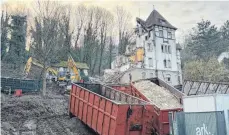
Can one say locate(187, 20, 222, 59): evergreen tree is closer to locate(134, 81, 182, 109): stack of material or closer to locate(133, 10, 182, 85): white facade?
locate(133, 10, 182, 85): white facade

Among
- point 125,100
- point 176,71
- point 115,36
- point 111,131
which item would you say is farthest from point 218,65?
point 111,131

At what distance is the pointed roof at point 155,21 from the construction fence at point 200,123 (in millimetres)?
30286

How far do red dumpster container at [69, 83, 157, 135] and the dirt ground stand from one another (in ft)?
2.56

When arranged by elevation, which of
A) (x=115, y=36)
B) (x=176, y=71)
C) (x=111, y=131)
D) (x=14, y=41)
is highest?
(x=115, y=36)

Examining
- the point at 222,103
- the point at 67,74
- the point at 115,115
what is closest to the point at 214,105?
the point at 222,103

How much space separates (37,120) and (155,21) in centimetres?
2943

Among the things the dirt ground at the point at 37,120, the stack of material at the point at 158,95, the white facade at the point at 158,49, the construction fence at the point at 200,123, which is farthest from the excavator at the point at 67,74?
the construction fence at the point at 200,123

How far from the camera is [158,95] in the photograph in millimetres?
13883

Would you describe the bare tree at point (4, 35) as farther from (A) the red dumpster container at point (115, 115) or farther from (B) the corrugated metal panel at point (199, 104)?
(B) the corrugated metal panel at point (199, 104)

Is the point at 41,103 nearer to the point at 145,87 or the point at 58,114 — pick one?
the point at 58,114

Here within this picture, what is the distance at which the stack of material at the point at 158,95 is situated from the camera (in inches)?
509

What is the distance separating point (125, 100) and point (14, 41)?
28.9m

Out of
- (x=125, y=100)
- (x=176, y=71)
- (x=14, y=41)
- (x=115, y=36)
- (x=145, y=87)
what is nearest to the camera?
(x=125, y=100)

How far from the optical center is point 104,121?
11.2 metres
